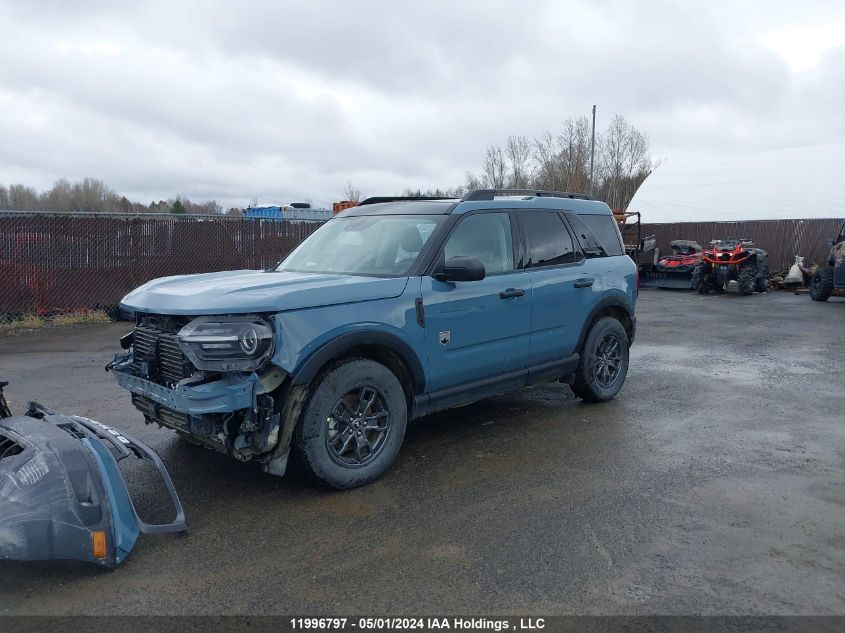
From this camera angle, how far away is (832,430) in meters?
5.71

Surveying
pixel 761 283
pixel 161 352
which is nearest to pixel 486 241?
pixel 161 352

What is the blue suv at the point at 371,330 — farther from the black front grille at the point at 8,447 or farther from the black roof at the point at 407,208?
the black front grille at the point at 8,447

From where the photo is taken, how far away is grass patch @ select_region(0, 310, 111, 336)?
38.2 ft

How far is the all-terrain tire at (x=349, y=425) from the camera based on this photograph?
4.08m

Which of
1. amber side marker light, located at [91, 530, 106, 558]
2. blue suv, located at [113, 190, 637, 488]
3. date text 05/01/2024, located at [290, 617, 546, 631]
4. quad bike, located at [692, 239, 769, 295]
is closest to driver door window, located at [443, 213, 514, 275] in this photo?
blue suv, located at [113, 190, 637, 488]

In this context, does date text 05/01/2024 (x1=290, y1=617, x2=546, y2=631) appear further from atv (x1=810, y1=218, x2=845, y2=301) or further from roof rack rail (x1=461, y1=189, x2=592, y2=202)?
atv (x1=810, y1=218, x2=845, y2=301)

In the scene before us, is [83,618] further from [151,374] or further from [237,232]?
[237,232]

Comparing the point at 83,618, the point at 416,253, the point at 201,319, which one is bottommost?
the point at 83,618

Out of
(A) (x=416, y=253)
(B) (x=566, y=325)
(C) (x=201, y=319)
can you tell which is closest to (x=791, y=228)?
(B) (x=566, y=325)

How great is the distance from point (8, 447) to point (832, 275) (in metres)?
17.4

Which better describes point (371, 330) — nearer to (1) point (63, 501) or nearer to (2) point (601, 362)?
(1) point (63, 501)

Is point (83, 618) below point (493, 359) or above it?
below

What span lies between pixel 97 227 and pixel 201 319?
34.0 ft

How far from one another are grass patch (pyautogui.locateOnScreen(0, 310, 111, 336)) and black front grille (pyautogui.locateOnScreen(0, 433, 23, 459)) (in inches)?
349
